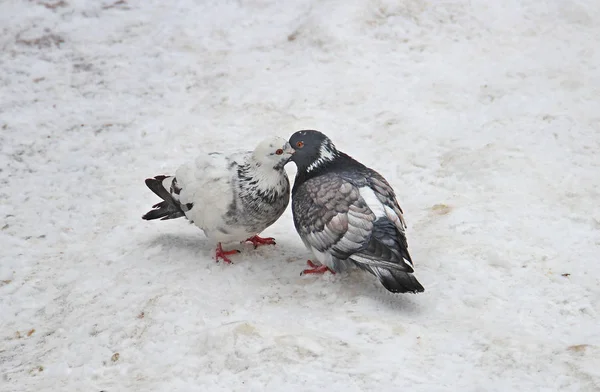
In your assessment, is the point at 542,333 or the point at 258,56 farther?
the point at 258,56

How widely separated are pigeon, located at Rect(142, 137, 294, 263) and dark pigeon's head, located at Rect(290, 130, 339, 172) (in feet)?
0.25

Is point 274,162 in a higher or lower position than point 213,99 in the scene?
higher

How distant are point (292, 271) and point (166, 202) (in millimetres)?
1124

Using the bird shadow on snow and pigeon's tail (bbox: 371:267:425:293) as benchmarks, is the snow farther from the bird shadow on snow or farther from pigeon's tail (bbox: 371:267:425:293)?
pigeon's tail (bbox: 371:267:425:293)

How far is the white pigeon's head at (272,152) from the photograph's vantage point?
454cm

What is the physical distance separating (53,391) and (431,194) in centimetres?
317

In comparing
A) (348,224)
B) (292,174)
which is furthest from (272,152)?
(292,174)

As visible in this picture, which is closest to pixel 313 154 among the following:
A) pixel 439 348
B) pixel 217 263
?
pixel 217 263

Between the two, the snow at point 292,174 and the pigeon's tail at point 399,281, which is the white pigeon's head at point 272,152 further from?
the pigeon's tail at point 399,281

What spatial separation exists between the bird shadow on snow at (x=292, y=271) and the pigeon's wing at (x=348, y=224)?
22 cm

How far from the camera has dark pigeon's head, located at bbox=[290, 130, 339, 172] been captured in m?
4.61

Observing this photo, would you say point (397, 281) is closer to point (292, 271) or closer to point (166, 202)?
point (292, 271)

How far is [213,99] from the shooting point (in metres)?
7.17

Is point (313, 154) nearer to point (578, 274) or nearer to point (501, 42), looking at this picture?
point (578, 274)
